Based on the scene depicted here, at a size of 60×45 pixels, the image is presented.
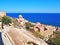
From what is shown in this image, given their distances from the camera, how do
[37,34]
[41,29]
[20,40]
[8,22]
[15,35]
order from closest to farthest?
1. [20,40]
2. [15,35]
3. [37,34]
4. [41,29]
5. [8,22]

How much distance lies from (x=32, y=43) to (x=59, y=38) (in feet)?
9.66

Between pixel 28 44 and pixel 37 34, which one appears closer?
pixel 28 44

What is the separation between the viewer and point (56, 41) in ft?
68.6

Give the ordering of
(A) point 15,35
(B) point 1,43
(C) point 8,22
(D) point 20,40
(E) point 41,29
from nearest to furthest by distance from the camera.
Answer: (B) point 1,43 < (D) point 20,40 < (A) point 15,35 < (E) point 41,29 < (C) point 8,22

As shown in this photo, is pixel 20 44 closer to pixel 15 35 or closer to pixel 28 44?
pixel 28 44

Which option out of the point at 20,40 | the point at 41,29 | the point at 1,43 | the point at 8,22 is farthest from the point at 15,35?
the point at 8,22

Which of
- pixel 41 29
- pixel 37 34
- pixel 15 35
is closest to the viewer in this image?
pixel 15 35

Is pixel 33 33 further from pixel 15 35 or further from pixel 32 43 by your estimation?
pixel 32 43

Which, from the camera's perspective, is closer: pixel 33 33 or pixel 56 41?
pixel 56 41

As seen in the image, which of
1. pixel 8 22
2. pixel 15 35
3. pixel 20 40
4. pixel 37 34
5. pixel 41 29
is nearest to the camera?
pixel 20 40

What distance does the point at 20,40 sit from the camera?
67.4ft

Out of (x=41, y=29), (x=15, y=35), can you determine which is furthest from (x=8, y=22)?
(x=15, y=35)

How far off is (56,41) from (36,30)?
598 cm

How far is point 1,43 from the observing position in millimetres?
19250
